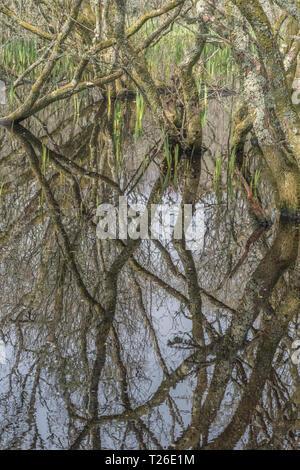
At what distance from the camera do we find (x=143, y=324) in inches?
108

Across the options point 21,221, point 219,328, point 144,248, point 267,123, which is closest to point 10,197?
point 21,221

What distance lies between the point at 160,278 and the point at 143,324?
590 mm

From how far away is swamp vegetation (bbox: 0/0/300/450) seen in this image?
2.01 meters

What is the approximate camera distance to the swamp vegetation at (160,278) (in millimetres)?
2014

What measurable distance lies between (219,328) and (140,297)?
51cm

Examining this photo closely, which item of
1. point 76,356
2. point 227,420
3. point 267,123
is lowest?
point 227,420

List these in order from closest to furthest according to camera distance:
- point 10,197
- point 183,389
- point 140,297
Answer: point 183,389
point 140,297
point 10,197

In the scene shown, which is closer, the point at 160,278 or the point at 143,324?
the point at 143,324

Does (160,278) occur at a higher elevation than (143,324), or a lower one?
higher

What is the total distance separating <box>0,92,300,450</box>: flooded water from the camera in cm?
196

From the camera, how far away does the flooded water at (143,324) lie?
1960 mm
